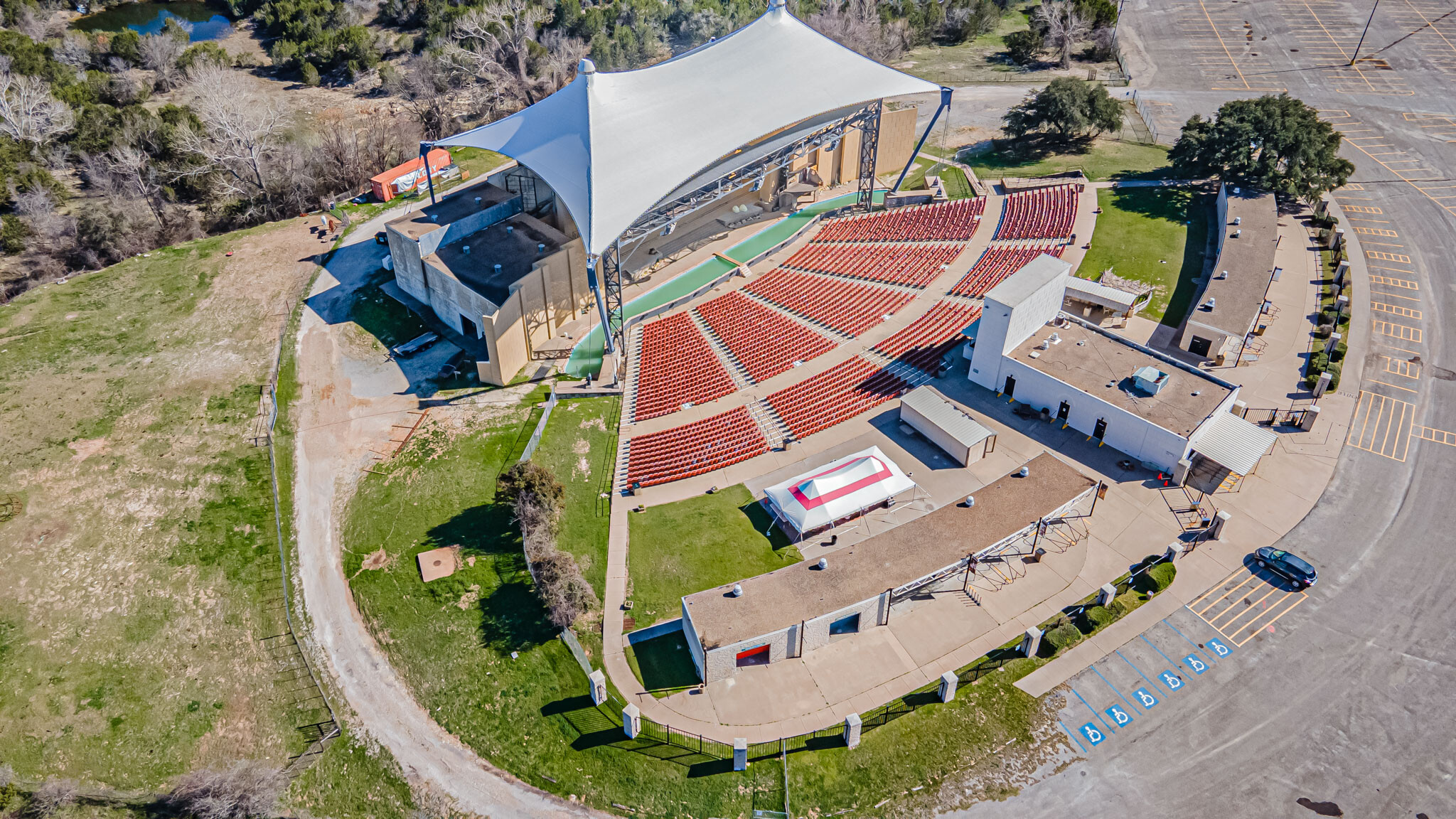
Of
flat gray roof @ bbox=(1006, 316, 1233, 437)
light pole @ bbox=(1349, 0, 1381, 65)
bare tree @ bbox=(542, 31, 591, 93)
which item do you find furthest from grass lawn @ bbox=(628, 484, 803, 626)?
light pole @ bbox=(1349, 0, 1381, 65)

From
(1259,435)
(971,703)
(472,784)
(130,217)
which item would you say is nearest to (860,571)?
(971,703)

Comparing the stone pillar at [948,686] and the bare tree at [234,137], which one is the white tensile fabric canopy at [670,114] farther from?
the stone pillar at [948,686]

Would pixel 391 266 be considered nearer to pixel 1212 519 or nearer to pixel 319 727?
pixel 319 727

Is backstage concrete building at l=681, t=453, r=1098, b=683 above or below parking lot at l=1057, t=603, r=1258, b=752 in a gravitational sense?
above

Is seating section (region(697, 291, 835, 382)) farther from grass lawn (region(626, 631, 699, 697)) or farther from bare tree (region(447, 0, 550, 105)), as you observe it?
bare tree (region(447, 0, 550, 105))

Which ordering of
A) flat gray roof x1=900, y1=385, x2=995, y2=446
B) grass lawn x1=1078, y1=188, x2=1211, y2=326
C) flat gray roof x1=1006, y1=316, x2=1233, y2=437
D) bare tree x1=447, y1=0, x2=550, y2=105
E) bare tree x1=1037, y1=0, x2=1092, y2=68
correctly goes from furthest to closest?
bare tree x1=1037, y1=0, x2=1092, y2=68 < bare tree x1=447, y1=0, x2=550, y2=105 < grass lawn x1=1078, y1=188, x2=1211, y2=326 < flat gray roof x1=900, y1=385, x2=995, y2=446 < flat gray roof x1=1006, y1=316, x2=1233, y2=437

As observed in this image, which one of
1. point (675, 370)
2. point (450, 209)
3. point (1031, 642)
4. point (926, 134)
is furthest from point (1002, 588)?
point (450, 209)

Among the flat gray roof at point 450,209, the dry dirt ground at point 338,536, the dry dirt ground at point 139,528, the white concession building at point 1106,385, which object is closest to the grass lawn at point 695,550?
the dry dirt ground at point 338,536

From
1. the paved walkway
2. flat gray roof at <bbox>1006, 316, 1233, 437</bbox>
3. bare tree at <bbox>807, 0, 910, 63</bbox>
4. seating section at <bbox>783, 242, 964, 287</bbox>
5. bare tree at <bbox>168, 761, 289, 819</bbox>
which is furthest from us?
bare tree at <bbox>807, 0, 910, 63</bbox>

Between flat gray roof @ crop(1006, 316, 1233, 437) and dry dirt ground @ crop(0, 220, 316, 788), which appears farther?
flat gray roof @ crop(1006, 316, 1233, 437)
